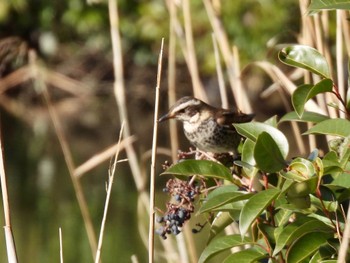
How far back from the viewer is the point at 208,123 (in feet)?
9.08

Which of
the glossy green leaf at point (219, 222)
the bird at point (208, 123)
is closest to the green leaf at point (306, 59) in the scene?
the glossy green leaf at point (219, 222)

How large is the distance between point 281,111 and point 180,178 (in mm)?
6969

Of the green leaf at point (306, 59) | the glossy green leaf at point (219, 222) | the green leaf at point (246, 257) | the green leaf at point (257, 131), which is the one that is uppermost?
the green leaf at point (306, 59)

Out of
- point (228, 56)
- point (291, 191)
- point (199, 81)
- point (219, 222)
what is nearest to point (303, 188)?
point (291, 191)

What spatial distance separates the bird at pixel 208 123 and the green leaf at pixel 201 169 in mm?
653

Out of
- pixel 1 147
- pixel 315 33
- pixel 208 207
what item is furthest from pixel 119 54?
pixel 208 207

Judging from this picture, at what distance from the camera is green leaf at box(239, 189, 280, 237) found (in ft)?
4.90

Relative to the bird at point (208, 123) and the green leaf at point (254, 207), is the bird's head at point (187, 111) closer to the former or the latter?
the bird at point (208, 123)

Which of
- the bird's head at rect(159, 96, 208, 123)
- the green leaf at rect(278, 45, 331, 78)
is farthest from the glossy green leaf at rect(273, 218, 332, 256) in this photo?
the bird's head at rect(159, 96, 208, 123)

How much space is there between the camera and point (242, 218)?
4.92 ft

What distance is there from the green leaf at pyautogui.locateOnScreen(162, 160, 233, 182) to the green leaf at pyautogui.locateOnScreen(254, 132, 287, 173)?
0.13 meters

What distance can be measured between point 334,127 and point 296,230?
0.61 feet

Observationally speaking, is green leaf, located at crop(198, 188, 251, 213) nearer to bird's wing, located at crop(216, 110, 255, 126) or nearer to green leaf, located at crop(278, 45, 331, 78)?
green leaf, located at crop(278, 45, 331, 78)

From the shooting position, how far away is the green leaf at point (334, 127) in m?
1.63
